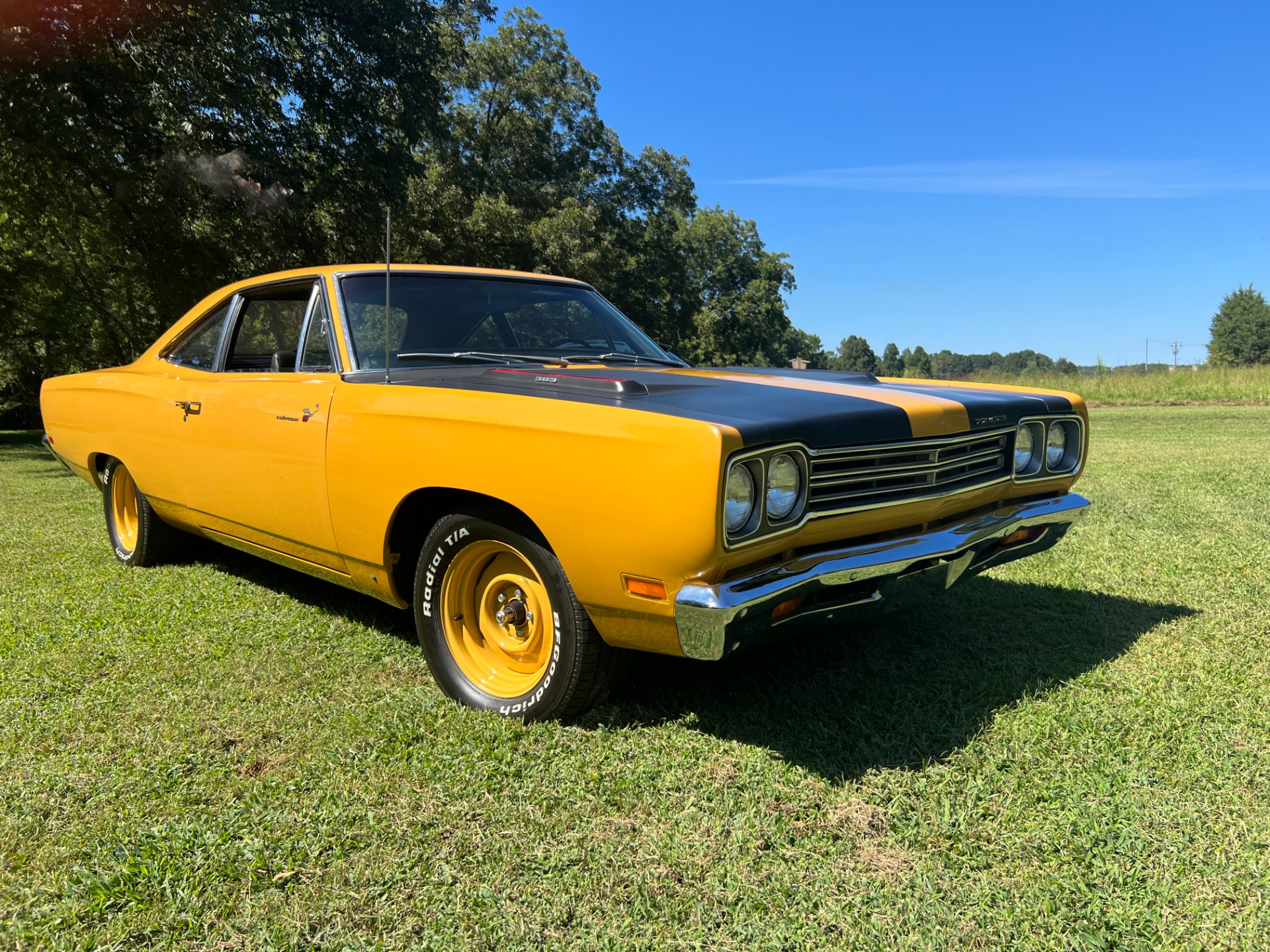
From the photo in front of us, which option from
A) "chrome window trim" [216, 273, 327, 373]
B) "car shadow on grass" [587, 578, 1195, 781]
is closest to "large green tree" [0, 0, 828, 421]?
"chrome window trim" [216, 273, 327, 373]

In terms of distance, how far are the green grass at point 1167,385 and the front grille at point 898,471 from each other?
67.5ft

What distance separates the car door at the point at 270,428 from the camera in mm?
3211

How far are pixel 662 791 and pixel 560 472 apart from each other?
910 mm

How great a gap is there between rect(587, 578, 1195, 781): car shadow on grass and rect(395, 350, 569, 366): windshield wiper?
123 cm

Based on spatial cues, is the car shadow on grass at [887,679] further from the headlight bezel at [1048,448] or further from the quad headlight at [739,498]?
the headlight bezel at [1048,448]

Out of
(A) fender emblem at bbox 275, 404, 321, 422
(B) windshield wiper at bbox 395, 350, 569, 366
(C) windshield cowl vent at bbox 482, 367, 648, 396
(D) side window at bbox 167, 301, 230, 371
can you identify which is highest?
(D) side window at bbox 167, 301, 230, 371

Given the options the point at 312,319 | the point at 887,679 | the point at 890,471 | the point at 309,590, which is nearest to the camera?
the point at 890,471

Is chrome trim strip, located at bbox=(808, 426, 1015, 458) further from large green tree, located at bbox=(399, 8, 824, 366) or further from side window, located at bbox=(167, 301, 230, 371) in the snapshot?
large green tree, located at bbox=(399, 8, 824, 366)

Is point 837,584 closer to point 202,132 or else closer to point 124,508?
point 124,508

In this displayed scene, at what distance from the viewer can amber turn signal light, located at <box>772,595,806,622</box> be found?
228 cm

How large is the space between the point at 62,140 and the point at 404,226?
7.55m

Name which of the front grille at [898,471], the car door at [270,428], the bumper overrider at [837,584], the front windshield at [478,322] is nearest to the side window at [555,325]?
the front windshield at [478,322]

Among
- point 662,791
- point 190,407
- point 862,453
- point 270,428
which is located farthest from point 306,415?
point 862,453

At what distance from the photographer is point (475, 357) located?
336 cm
